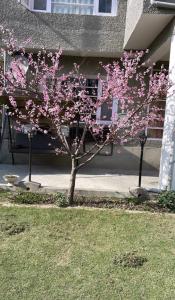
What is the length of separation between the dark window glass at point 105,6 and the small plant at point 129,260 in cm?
838

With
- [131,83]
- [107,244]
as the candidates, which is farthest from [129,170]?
[107,244]

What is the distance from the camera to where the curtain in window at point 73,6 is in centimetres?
1201

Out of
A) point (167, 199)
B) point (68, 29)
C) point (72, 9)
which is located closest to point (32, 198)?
point (167, 199)

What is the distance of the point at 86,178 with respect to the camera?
1004 cm

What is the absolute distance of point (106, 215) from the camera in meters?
7.11

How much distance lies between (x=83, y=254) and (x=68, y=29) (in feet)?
25.5

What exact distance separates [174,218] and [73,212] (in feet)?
5.75

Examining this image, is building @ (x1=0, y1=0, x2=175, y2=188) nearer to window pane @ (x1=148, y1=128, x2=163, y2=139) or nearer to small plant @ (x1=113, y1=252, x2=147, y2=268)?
window pane @ (x1=148, y1=128, x2=163, y2=139)

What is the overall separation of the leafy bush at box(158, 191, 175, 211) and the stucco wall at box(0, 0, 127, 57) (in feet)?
17.6

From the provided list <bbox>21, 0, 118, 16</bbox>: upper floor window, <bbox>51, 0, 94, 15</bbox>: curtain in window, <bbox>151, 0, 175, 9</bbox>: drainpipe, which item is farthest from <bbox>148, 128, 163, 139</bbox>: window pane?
<bbox>151, 0, 175, 9</bbox>: drainpipe

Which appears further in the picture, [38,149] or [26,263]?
[38,149]

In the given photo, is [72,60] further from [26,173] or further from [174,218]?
[174,218]

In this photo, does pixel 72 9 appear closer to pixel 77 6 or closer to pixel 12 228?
pixel 77 6

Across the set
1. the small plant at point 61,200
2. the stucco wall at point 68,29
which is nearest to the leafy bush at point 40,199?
the small plant at point 61,200
